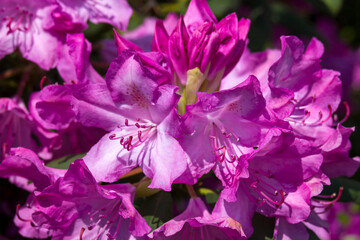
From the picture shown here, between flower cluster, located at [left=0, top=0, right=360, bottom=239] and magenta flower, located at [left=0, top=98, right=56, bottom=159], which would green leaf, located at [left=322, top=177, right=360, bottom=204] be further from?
magenta flower, located at [left=0, top=98, right=56, bottom=159]

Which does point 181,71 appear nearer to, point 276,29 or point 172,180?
point 172,180

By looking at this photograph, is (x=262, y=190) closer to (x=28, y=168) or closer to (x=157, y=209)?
(x=157, y=209)

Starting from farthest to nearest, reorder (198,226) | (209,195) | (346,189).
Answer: (346,189) < (209,195) < (198,226)

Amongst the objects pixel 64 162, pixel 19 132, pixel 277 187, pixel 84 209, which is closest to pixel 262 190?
pixel 277 187

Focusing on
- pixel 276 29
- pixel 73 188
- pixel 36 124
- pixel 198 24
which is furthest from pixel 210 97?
pixel 276 29

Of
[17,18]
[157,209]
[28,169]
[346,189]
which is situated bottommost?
[346,189]

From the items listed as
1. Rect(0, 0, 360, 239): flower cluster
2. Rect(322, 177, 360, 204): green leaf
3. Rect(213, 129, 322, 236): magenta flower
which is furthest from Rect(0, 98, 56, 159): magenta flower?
Rect(322, 177, 360, 204): green leaf
